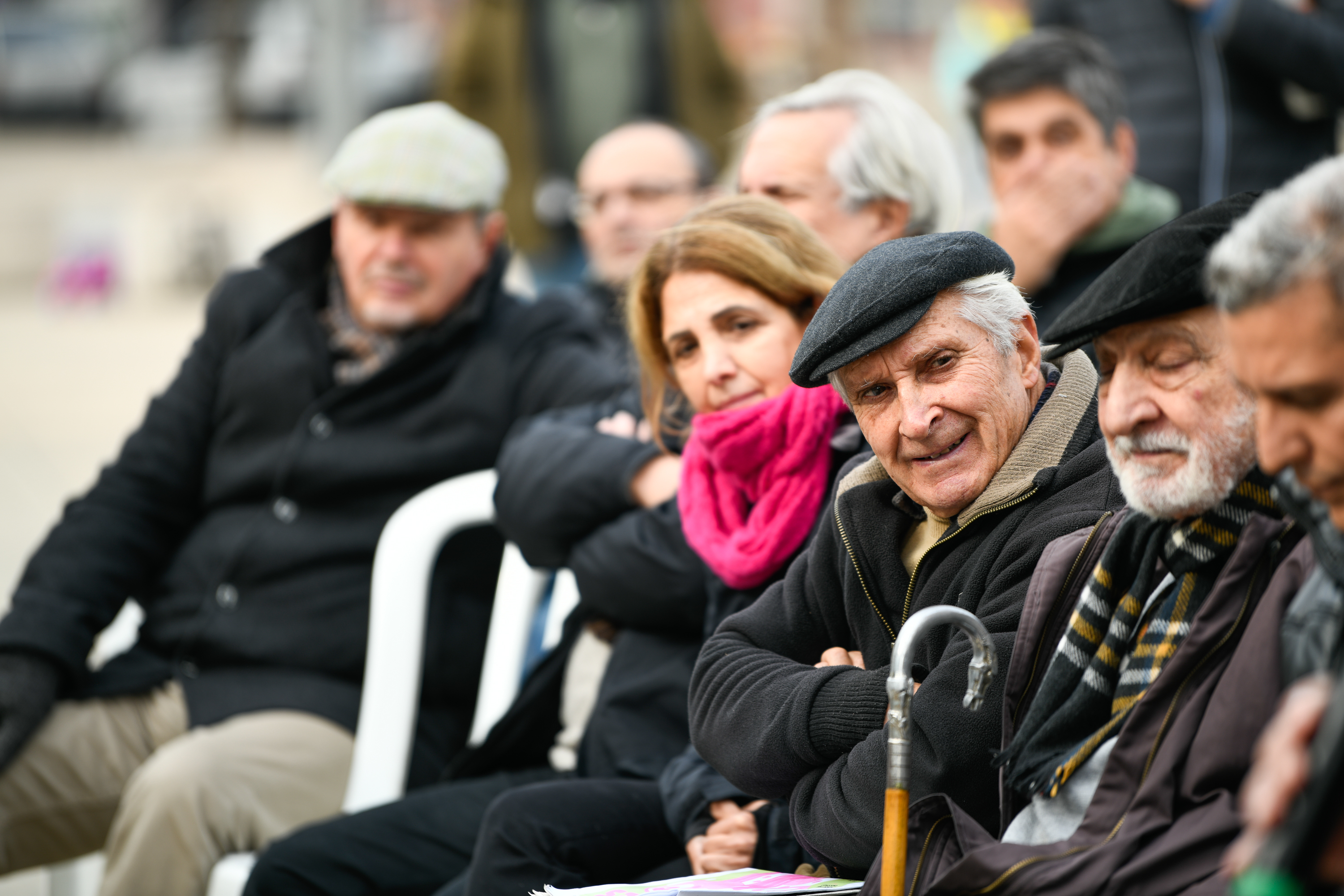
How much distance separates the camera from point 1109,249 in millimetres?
3555

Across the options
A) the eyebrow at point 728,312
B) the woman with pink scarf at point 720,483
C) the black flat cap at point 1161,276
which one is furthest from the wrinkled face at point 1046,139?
the black flat cap at point 1161,276

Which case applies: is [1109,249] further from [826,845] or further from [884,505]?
[826,845]

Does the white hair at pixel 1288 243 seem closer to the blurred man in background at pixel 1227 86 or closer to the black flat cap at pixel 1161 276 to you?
the black flat cap at pixel 1161 276

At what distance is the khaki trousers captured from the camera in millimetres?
3219

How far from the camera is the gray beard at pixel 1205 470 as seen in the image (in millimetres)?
1787

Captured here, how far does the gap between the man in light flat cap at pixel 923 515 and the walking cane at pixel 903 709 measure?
15 cm

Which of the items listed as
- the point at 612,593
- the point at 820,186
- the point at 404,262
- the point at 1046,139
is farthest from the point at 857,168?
the point at 404,262

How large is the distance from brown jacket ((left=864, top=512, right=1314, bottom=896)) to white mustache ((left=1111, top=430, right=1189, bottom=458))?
0.12m

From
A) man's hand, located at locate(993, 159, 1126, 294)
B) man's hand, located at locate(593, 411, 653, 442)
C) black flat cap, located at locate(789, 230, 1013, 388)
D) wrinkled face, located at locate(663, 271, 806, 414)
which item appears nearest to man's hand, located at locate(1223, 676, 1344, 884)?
black flat cap, located at locate(789, 230, 1013, 388)

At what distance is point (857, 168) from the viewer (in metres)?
3.30

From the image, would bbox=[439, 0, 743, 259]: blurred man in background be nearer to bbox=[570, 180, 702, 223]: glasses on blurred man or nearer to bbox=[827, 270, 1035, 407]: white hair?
bbox=[570, 180, 702, 223]: glasses on blurred man

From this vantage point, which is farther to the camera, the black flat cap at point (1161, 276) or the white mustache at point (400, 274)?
the white mustache at point (400, 274)

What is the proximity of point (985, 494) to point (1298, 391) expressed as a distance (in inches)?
28.0

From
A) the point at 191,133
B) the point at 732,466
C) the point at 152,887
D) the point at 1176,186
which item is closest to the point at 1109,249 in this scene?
the point at 1176,186
